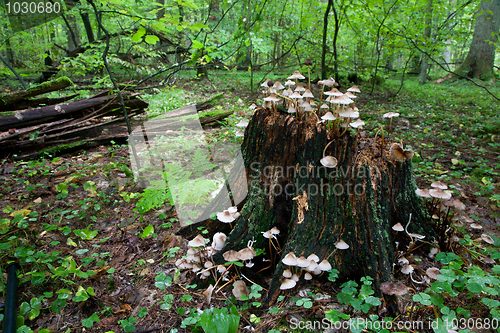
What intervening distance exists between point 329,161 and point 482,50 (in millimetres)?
16190

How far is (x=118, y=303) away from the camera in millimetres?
2555

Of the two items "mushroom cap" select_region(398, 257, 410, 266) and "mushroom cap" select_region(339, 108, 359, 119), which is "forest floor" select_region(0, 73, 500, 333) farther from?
"mushroom cap" select_region(339, 108, 359, 119)

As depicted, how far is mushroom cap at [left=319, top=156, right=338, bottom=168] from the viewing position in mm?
2378

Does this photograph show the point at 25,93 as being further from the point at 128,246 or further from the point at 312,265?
the point at 312,265

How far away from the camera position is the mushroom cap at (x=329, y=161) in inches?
93.6

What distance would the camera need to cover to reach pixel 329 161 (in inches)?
94.3

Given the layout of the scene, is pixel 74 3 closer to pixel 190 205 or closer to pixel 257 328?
pixel 190 205

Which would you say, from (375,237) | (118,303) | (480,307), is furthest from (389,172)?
(118,303)

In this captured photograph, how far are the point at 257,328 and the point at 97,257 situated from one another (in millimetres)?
2169

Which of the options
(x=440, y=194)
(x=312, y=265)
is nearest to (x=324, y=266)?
(x=312, y=265)

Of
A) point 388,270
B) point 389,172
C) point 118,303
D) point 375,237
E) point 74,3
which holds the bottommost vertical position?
point 118,303

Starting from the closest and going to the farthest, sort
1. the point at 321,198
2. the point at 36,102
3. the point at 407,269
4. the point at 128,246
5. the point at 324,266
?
the point at 324,266 → the point at 407,269 → the point at 321,198 → the point at 128,246 → the point at 36,102

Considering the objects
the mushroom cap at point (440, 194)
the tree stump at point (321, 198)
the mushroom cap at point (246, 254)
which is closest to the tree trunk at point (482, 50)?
the mushroom cap at point (440, 194)

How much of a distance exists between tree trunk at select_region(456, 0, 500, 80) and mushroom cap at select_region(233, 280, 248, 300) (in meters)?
16.2
